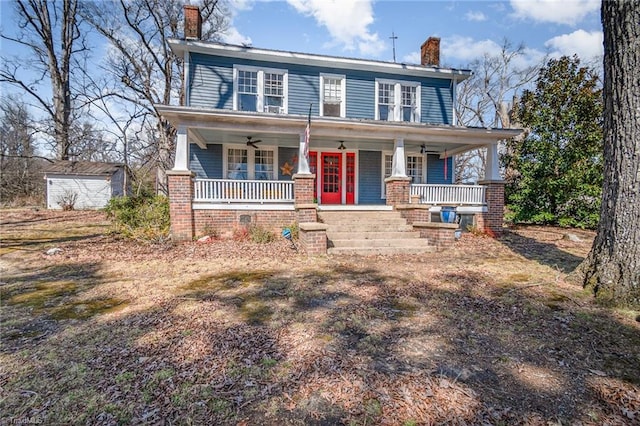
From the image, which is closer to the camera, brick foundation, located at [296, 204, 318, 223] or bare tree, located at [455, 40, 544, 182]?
brick foundation, located at [296, 204, 318, 223]

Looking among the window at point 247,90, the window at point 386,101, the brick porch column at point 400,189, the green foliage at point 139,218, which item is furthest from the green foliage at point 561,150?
the green foliage at point 139,218

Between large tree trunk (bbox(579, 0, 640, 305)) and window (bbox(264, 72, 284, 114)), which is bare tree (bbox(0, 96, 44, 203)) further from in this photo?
large tree trunk (bbox(579, 0, 640, 305))

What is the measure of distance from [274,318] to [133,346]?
4.45 feet

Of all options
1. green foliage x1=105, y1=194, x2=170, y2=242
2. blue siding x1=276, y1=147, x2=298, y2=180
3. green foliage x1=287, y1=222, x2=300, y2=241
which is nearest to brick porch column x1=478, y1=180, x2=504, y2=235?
green foliage x1=287, y1=222, x2=300, y2=241

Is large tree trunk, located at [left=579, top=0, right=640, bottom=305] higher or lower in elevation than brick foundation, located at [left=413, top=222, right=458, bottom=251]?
higher

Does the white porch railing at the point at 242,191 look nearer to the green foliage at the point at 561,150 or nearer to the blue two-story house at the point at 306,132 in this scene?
the blue two-story house at the point at 306,132

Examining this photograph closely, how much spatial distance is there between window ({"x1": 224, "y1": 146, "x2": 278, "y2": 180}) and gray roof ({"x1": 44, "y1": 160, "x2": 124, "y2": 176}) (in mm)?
13258

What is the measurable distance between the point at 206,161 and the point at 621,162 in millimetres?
10900

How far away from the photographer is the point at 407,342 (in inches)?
110

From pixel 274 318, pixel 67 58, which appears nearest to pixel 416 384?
pixel 274 318

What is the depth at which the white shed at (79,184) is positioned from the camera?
1848 centimetres

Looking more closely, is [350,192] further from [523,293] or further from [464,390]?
[464,390]

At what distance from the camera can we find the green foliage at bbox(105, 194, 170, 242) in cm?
782

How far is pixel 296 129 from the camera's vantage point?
859cm
